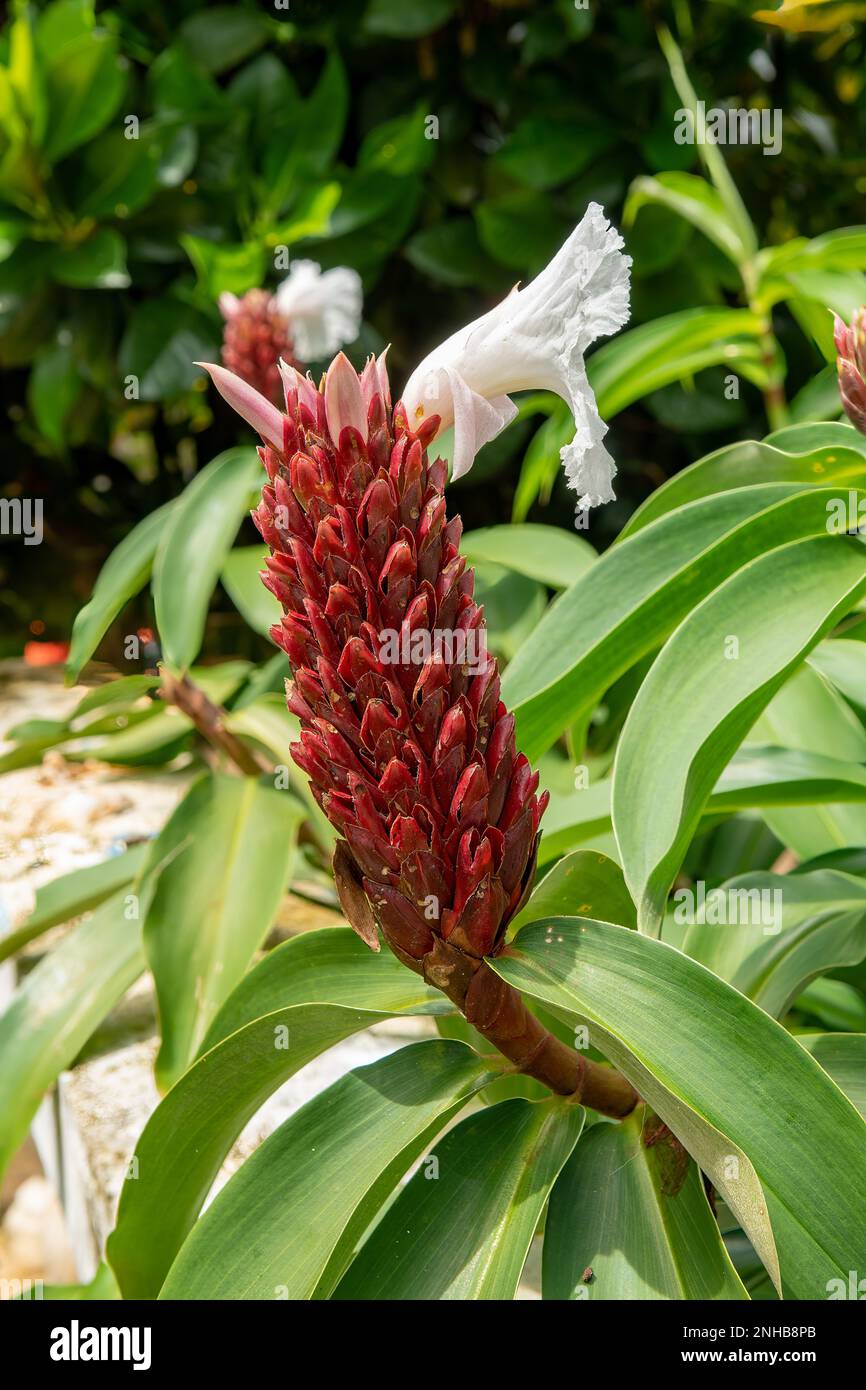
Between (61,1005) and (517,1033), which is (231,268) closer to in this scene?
(61,1005)

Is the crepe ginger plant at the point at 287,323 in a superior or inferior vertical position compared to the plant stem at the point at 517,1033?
superior

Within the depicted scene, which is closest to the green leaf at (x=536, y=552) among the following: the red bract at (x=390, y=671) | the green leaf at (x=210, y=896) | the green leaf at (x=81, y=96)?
the green leaf at (x=210, y=896)

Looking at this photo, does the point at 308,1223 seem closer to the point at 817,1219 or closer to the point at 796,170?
the point at 817,1219

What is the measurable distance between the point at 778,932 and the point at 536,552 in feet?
2.02

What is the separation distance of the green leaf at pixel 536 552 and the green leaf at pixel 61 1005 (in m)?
0.54

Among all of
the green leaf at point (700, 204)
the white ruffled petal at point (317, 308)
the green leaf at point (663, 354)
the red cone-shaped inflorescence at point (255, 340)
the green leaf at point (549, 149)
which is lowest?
the green leaf at point (663, 354)

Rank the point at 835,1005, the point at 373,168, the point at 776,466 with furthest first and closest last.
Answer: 1. the point at 373,168
2. the point at 835,1005
3. the point at 776,466

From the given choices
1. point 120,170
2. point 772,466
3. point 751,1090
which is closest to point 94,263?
point 120,170

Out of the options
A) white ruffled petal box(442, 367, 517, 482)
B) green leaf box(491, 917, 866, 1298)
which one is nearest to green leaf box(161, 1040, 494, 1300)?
green leaf box(491, 917, 866, 1298)

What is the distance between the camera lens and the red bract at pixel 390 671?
54 cm

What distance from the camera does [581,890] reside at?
688 millimetres

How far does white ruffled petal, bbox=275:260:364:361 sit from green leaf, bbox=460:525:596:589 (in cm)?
39

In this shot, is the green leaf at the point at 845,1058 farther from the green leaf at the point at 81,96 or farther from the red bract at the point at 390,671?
the green leaf at the point at 81,96
